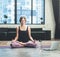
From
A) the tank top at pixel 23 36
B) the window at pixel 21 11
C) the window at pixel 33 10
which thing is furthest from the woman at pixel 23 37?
the window at pixel 33 10

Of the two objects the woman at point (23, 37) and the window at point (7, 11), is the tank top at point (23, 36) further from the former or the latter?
the window at point (7, 11)

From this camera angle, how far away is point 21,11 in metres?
12.6

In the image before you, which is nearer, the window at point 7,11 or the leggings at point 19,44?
the leggings at point 19,44

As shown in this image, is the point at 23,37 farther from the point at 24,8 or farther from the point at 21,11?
the point at 24,8

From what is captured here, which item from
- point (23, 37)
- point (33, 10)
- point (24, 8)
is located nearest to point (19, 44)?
point (23, 37)

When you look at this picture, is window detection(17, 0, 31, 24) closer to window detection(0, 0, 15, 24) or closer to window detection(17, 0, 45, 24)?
window detection(17, 0, 45, 24)

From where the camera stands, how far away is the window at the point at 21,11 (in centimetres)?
1238

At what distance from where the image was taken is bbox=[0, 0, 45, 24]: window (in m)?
12.4

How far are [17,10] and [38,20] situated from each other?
4.60ft

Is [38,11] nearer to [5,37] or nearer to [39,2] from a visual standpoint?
[39,2]

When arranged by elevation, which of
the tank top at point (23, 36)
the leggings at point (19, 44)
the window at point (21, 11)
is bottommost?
the leggings at point (19, 44)

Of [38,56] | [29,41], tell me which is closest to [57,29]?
[29,41]

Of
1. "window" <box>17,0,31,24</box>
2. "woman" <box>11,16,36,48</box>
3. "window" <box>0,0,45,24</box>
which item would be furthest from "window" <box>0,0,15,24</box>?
"woman" <box>11,16,36,48</box>

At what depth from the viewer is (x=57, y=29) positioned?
1237cm
